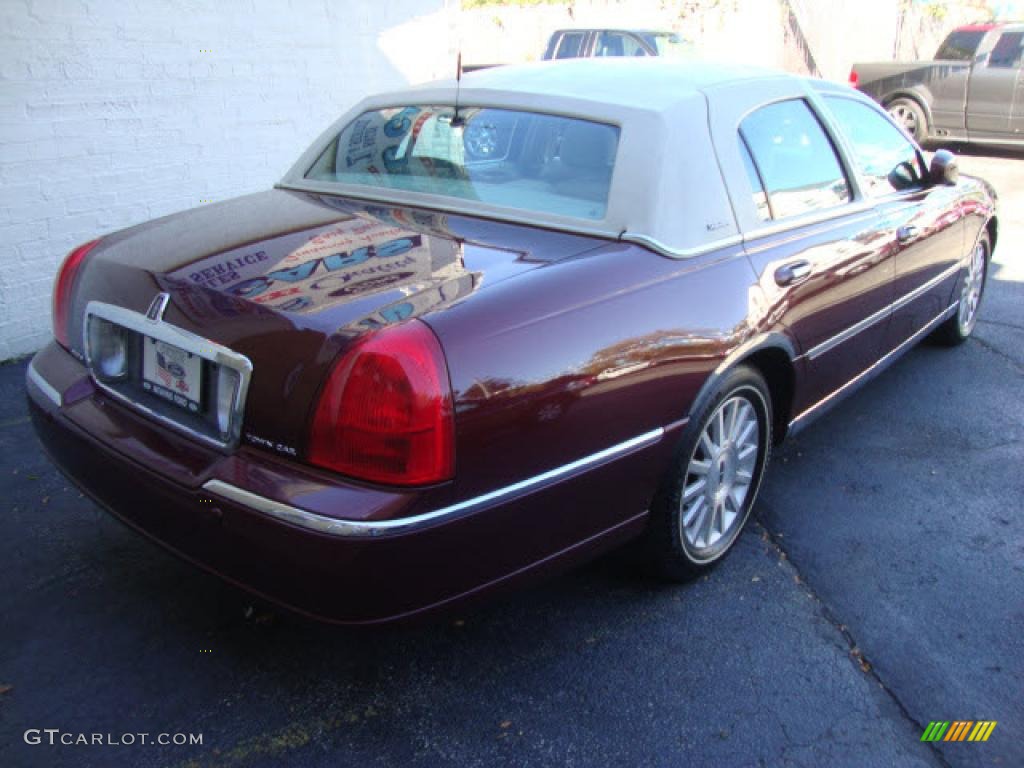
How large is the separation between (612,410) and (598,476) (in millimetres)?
184

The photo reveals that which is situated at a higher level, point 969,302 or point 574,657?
point 969,302

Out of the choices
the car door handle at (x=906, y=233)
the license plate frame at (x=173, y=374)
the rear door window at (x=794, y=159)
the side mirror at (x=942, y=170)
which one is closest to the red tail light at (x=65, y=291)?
the license plate frame at (x=173, y=374)

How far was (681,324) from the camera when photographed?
8.84ft

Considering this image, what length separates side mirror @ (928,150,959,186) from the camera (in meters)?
4.43

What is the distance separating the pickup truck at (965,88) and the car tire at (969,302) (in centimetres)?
766

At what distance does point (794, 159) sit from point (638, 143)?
0.93m

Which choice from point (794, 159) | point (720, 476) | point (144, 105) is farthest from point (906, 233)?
point (144, 105)

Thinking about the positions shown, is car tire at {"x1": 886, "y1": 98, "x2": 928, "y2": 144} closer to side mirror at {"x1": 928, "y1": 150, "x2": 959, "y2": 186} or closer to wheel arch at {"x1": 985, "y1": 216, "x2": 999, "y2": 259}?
wheel arch at {"x1": 985, "y1": 216, "x2": 999, "y2": 259}

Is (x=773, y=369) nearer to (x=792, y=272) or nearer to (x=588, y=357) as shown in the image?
(x=792, y=272)

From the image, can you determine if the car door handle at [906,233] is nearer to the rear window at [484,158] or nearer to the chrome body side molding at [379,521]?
the rear window at [484,158]

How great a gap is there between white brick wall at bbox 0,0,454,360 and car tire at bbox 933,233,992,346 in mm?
4267

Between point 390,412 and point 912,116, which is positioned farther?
point 912,116

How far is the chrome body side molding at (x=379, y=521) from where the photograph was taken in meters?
2.05

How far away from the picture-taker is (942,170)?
443 centimetres
